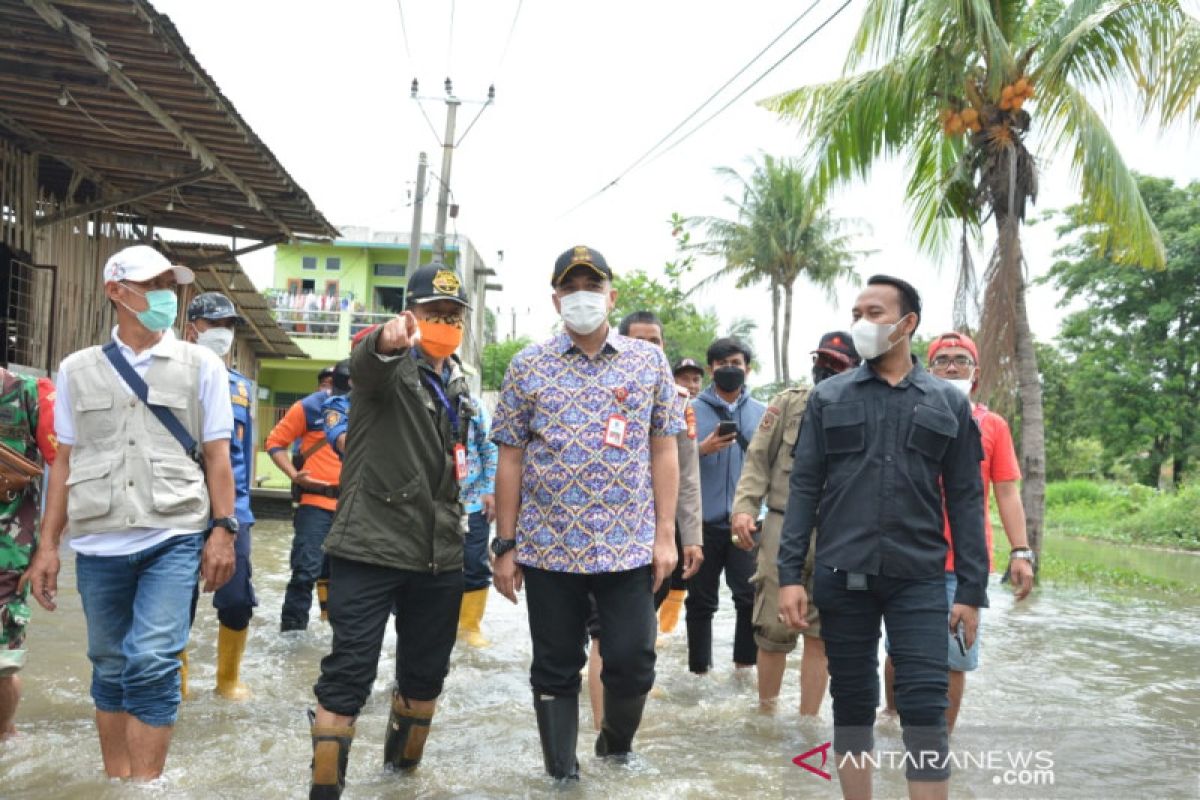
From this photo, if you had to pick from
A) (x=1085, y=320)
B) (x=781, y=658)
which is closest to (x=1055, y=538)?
(x=1085, y=320)

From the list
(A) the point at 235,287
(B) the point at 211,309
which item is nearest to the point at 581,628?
(B) the point at 211,309

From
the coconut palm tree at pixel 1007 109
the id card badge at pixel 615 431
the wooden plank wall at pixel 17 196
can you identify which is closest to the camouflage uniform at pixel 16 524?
the id card badge at pixel 615 431

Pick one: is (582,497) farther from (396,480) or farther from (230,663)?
(230,663)

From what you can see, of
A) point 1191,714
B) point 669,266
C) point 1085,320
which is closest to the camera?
point 1191,714

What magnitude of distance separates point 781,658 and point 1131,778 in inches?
66.5

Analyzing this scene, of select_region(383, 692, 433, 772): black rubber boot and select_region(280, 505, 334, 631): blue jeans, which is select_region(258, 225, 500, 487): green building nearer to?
select_region(280, 505, 334, 631): blue jeans

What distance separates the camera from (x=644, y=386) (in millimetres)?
4145

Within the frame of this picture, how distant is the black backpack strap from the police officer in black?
2.23 metres

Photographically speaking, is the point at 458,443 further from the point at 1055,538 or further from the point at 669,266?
the point at 669,266

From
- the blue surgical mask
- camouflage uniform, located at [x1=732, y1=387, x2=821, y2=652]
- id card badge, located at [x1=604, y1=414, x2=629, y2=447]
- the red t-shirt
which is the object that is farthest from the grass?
the blue surgical mask

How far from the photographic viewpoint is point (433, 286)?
4.02m

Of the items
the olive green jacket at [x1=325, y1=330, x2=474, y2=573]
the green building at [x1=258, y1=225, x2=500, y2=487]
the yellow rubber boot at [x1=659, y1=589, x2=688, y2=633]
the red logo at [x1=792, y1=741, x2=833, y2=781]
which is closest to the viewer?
the olive green jacket at [x1=325, y1=330, x2=474, y2=573]

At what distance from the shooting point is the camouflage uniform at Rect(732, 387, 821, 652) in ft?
17.4

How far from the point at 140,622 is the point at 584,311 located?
1960mm
